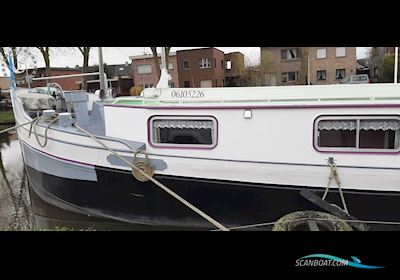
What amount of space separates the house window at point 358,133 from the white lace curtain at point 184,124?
4.99 ft

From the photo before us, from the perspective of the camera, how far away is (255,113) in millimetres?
4613

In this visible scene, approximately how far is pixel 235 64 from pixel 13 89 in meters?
21.6

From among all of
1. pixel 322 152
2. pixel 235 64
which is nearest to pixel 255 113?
pixel 322 152

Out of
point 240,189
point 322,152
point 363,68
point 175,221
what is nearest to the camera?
point 322,152

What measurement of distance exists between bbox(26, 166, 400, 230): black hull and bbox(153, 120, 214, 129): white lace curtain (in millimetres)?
787

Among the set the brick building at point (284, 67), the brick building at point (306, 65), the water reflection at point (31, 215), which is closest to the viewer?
the water reflection at point (31, 215)

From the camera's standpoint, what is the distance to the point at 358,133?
14.2 feet

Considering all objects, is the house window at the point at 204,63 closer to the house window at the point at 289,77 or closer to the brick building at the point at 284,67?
the brick building at the point at 284,67

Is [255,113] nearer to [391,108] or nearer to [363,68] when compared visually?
[391,108]

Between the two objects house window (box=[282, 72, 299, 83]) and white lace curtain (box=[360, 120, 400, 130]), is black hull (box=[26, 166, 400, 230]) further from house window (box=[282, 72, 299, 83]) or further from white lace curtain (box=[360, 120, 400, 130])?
house window (box=[282, 72, 299, 83])

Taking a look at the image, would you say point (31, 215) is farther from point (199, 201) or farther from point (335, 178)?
point (335, 178)

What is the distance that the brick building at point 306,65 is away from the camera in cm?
2500

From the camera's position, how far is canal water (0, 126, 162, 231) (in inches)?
220

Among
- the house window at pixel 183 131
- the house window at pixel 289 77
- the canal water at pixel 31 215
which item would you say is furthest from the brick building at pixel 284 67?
the house window at pixel 183 131
